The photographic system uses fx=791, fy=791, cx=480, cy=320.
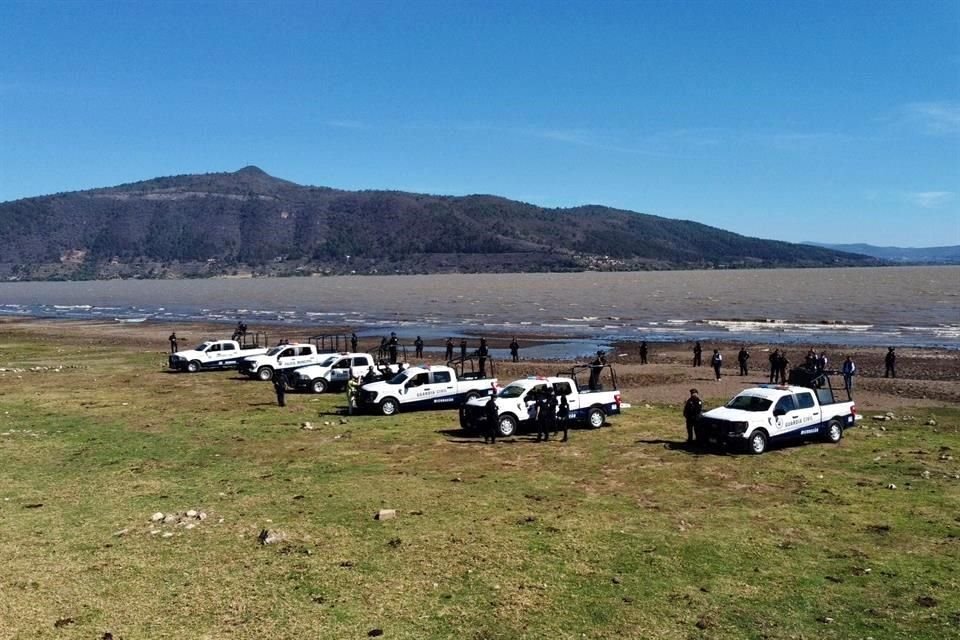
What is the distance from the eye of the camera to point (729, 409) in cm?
2231

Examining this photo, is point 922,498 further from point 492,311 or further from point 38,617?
point 492,311

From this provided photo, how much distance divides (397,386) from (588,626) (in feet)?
60.3

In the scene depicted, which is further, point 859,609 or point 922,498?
point 922,498

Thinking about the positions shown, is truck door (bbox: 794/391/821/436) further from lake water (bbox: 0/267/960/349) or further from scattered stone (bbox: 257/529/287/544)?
lake water (bbox: 0/267/960/349)

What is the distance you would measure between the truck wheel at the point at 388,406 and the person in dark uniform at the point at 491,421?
18.7ft

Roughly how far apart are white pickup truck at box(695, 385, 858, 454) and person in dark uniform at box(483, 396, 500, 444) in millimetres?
5644

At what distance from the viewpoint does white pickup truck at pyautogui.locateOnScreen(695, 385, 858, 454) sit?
2109 cm

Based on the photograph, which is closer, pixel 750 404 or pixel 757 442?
pixel 757 442

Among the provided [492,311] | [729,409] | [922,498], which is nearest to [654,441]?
[729,409]

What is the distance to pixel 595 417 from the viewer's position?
2497cm

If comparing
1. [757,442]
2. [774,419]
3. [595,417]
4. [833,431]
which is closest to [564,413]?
[595,417]

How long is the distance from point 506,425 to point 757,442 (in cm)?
713

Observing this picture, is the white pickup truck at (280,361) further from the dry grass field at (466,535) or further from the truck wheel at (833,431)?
the truck wheel at (833,431)

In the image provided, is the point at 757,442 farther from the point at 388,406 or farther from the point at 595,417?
the point at 388,406
